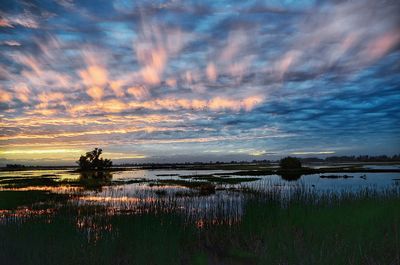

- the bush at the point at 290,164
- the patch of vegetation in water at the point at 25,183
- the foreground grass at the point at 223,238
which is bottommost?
the foreground grass at the point at 223,238

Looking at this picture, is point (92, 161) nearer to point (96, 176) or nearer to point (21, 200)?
point (96, 176)

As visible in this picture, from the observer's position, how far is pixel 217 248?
11.7 metres

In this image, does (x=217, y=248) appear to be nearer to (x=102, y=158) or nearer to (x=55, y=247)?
(x=55, y=247)

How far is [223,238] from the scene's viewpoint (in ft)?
41.2

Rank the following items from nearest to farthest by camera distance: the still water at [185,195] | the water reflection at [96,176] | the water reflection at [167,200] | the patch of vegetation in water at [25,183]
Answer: the water reflection at [167,200]
the still water at [185,195]
the patch of vegetation in water at [25,183]
the water reflection at [96,176]

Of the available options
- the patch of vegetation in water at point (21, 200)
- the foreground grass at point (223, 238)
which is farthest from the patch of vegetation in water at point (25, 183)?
the foreground grass at point (223, 238)

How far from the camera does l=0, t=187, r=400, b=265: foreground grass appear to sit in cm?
984

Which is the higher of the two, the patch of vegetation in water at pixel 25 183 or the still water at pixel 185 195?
the patch of vegetation in water at pixel 25 183

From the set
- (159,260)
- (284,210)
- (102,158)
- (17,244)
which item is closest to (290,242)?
(159,260)

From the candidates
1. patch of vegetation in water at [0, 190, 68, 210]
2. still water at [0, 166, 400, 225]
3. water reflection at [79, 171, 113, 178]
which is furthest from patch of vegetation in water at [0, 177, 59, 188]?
patch of vegetation in water at [0, 190, 68, 210]

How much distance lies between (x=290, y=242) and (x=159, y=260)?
411 cm

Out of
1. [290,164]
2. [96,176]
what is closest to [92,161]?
[96,176]

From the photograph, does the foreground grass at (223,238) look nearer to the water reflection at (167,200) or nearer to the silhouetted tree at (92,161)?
the water reflection at (167,200)

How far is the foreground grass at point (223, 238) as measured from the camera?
984 centimetres
